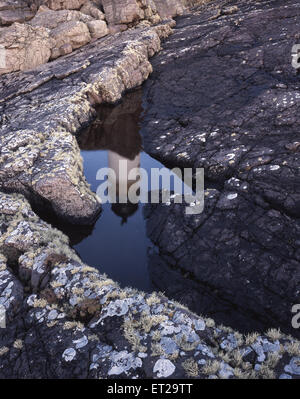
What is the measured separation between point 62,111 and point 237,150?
10.3m

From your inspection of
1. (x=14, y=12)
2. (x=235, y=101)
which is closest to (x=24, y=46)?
(x=14, y=12)

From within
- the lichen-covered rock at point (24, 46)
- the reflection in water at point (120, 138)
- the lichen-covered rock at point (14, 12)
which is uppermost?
the lichen-covered rock at point (14, 12)

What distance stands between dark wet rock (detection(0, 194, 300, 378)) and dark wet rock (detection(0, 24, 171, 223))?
384 centimetres

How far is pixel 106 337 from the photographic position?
22.7ft

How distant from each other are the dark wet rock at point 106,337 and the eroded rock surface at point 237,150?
1.68m

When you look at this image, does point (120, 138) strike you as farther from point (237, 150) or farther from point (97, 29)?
point (97, 29)

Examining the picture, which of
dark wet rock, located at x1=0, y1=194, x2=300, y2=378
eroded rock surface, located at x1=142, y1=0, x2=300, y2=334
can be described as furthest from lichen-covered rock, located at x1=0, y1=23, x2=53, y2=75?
dark wet rock, located at x1=0, y1=194, x2=300, y2=378

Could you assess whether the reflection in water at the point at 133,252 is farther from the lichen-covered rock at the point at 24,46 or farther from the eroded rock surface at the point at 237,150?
the lichen-covered rock at the point at 24,46

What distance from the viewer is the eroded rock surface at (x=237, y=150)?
9.03 m

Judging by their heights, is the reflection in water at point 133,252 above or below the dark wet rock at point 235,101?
below

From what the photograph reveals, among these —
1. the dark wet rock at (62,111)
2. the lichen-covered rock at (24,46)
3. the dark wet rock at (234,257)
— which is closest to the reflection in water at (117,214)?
the dark wet rock at (234,257)

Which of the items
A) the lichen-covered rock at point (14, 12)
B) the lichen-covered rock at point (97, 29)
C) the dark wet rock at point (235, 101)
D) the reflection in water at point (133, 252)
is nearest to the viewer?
the reflection in water at point (133, 252)
